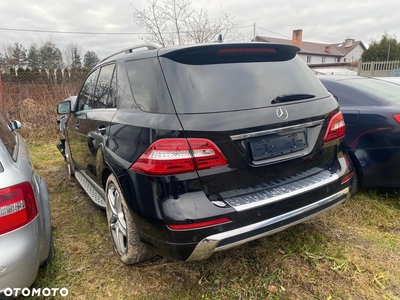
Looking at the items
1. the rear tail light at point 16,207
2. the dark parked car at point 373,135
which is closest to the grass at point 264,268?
the dark parked car at point 373,135

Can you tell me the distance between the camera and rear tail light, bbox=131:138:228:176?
1771 mm

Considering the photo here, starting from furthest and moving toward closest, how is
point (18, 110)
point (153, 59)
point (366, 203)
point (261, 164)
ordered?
point (18, 110), point (366, 203), point (153, 59), point (261, 164)

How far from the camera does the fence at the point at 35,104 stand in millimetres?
7945

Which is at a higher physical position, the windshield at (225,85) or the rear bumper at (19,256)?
the windshield at (225,85)

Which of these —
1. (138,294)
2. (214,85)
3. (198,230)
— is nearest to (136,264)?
(138,294)

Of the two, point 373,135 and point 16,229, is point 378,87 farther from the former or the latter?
point 16,229

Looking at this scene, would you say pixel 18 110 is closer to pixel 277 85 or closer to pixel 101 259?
pixel 101 259

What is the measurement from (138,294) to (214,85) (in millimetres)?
1595

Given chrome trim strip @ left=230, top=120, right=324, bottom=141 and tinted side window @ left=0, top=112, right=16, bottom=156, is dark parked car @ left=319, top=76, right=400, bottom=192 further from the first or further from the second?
tinted side window @ left=0, top=112, right=16, bottom=156

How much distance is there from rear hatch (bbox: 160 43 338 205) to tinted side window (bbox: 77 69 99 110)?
156cm

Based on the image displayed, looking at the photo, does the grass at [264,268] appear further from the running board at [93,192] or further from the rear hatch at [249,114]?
the rear hatch at [249,114]

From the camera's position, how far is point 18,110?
802 cm

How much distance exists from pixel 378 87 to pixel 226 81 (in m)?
2.75

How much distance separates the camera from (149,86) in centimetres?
204
